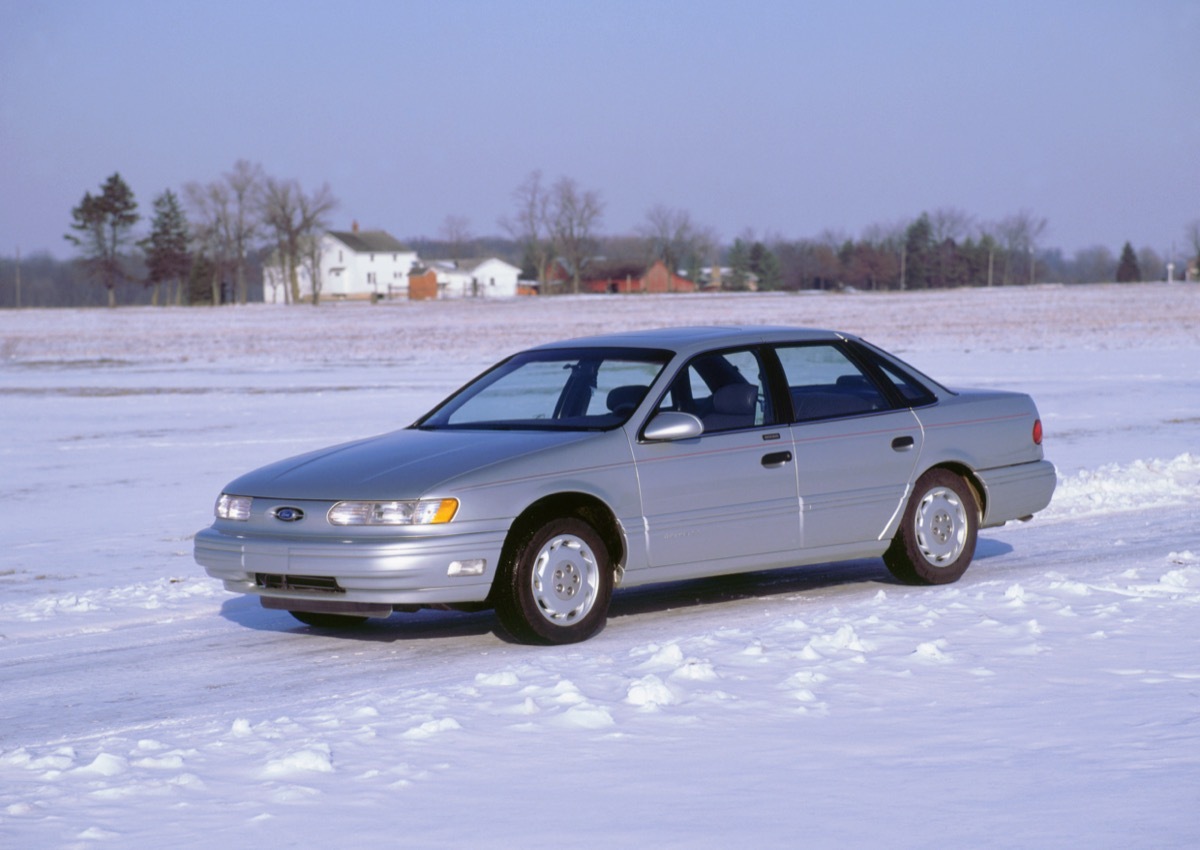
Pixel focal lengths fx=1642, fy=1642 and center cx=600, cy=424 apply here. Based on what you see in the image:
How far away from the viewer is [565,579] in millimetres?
7875

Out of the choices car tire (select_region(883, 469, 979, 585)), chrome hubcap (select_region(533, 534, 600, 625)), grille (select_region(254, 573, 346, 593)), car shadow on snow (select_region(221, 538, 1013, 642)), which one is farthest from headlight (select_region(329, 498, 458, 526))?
car tire (select_region(883, 469, 979, 585))

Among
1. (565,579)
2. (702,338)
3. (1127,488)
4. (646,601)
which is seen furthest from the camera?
(1127,488)

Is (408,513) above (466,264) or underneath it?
underneath

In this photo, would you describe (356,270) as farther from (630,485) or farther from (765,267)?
(630,485)

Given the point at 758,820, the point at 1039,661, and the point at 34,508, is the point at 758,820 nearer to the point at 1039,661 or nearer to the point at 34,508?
the point at 1039,661

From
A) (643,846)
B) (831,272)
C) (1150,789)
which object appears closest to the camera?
(643,846)

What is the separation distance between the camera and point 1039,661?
7.23 metres

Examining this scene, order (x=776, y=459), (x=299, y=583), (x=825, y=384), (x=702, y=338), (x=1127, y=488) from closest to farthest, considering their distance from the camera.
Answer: (x=299, y=583), (x=776, y=459), (x=702, y=338), (x=825, y=384), (x=1127, y=488)

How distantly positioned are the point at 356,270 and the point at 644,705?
6323 inches

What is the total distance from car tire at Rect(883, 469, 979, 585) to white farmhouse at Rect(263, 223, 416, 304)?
151m

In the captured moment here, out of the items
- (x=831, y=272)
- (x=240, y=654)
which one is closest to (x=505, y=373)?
(x=240, y=654)

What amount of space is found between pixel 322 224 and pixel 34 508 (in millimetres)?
128501

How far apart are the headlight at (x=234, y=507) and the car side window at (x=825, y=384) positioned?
9.62ft

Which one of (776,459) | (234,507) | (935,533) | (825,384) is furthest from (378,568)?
(935,533)
